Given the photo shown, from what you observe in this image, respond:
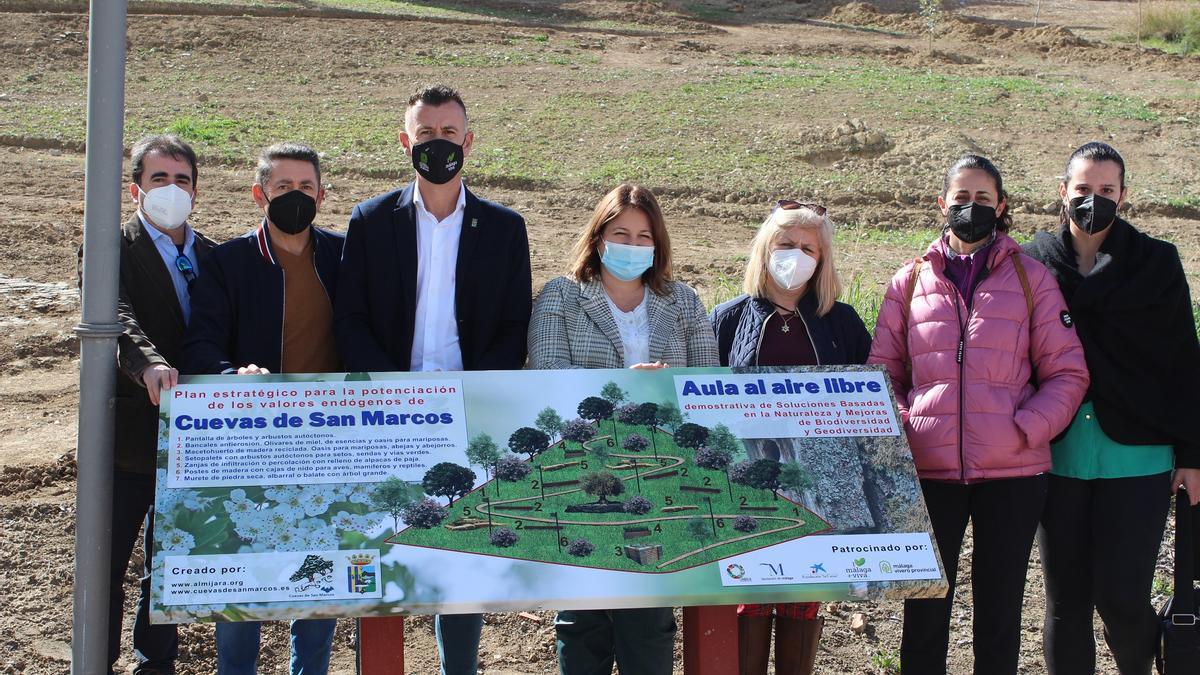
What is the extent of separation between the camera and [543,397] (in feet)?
12.4

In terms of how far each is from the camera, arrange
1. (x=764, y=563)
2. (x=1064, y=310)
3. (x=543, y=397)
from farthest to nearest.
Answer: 1. (x=1064, y=310)
2. (x=543, y=397)
3. (x=764, y=563)

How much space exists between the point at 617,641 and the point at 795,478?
81 cm

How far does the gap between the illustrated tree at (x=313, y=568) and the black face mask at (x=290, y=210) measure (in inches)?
52.1

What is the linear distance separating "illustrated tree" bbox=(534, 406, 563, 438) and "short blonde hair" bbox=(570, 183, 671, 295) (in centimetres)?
66

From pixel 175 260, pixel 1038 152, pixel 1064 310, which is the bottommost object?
pixel 1064 310

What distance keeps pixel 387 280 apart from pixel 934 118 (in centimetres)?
1424

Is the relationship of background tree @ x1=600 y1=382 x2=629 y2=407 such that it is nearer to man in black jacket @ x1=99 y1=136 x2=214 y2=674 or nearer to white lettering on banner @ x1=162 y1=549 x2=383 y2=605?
white lettering on banner @ x1=162 y1=549 x2=383 y2=605

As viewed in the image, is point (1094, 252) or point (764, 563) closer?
point (764, 563)

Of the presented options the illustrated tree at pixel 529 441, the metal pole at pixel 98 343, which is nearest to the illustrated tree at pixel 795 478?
the illustrated tree at pixel 529 441

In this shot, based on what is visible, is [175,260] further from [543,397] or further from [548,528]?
[548,528]

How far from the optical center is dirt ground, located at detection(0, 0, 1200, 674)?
5.64 meters

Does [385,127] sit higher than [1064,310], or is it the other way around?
[385,127]

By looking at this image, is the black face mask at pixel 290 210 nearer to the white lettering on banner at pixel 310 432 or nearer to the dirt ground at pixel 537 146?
the white lettering on banner at pixel 310 432

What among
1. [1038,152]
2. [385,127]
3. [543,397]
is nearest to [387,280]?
[543,397]
